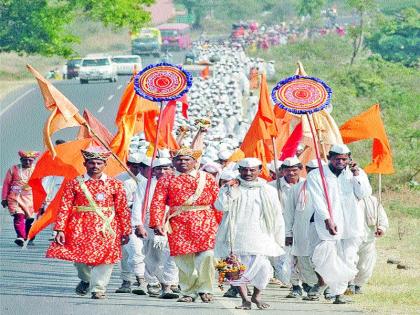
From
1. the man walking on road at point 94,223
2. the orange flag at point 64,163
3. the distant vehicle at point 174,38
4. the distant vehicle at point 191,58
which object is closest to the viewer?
the man walking on road at point 94,223

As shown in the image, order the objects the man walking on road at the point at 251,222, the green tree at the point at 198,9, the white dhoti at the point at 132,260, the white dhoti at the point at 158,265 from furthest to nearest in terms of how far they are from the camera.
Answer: the green tree at the point at 198,9 < the white dhoti at the point at 132,260 < the white dhoti at the point at 158,265 < the man walking on road at the point at 251,222

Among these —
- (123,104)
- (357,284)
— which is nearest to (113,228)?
(357,284)

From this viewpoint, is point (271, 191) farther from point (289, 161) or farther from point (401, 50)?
point (401, 50)

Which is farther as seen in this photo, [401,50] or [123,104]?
[401,50]

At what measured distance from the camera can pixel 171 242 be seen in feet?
53.0

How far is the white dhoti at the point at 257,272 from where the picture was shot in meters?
15.6

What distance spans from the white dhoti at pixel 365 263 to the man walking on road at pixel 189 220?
1.78 m

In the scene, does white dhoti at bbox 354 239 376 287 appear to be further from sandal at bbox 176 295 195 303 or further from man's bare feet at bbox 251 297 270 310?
sandal at bbox 176 295 195 303

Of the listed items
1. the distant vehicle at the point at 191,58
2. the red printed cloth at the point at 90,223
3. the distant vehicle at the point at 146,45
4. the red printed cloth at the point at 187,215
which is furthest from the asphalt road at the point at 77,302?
the distant vehicle at the point at 146,45

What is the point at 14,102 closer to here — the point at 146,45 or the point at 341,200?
the point at 146,45

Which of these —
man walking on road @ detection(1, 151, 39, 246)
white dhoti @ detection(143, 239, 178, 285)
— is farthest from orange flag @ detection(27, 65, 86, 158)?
man walking on road @ detection(1, 151, 39, 246)

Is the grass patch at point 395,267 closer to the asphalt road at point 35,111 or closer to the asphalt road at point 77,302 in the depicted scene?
the asphalt road at point 77,302

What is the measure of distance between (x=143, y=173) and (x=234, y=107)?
57.4 feet

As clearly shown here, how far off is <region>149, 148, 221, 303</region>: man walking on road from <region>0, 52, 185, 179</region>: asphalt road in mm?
16313
